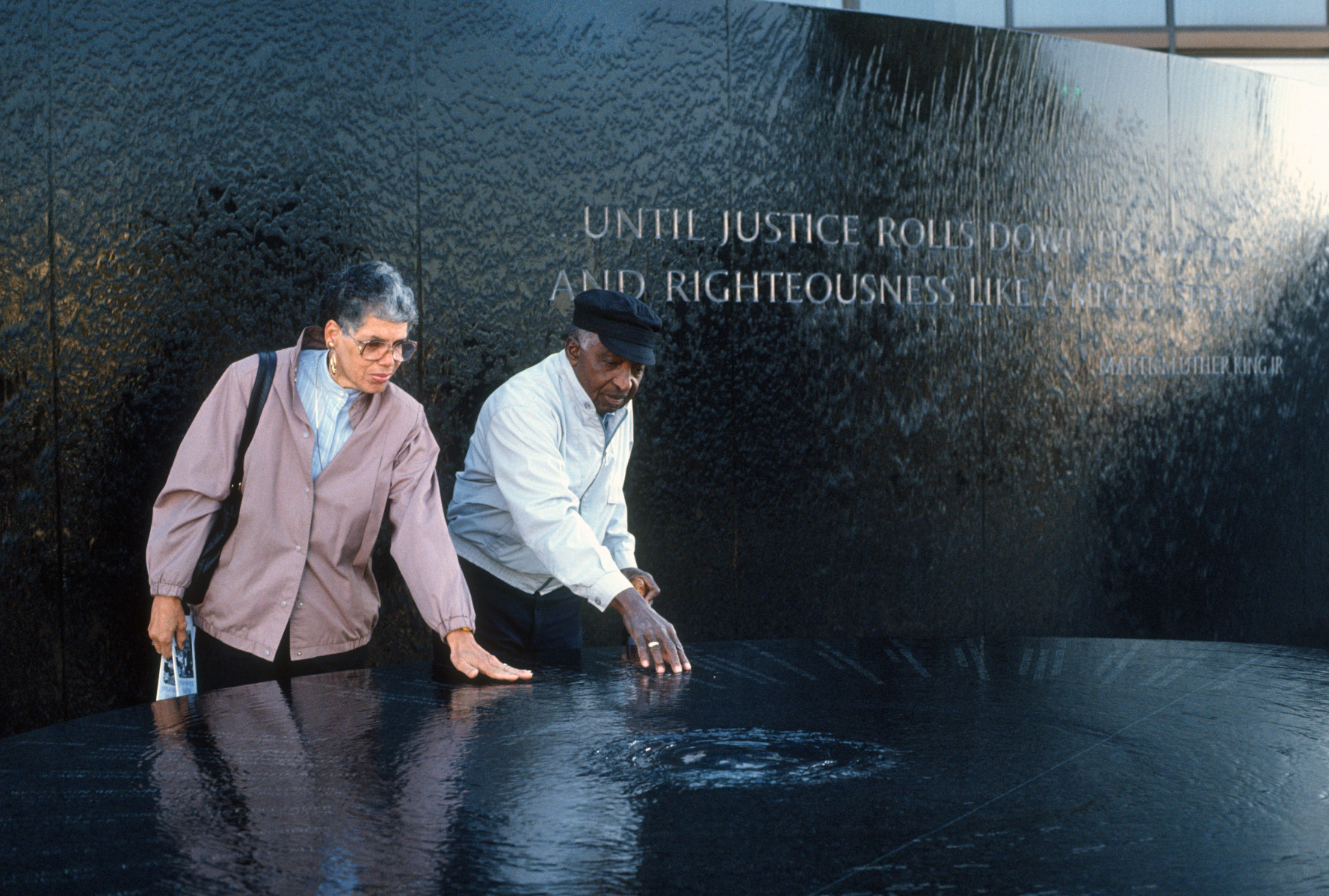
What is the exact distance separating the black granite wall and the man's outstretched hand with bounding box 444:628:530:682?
71.6 inches

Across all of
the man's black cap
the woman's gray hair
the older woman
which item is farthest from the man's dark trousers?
the woman's gray hair

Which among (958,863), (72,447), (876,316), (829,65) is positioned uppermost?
(829,65)

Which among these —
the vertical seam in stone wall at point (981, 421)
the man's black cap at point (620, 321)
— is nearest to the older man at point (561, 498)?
the man's black cap at point (620, 321)

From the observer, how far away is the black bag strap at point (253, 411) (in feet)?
9.18

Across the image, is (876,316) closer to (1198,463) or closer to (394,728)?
(1198,463)

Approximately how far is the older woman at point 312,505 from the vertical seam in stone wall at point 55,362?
136 cm

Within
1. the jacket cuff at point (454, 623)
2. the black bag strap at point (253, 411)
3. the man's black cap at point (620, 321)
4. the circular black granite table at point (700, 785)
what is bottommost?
the circular black granite table at point (700, 785)

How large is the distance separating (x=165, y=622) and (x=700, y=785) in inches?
56.3

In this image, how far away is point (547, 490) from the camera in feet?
9.70

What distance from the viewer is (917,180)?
5.20m

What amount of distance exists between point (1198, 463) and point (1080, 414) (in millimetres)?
710

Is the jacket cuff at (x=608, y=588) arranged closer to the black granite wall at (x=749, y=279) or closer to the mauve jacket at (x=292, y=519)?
the mauve jacket at (x=292, y=519)

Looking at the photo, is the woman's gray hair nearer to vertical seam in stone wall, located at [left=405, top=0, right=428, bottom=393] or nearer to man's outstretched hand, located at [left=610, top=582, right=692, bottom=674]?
man's outstretched hand, located at [left=610, top=582, right=692, bottom=674]

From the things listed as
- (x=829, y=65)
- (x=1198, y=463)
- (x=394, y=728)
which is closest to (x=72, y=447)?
(x=394, y=728)
